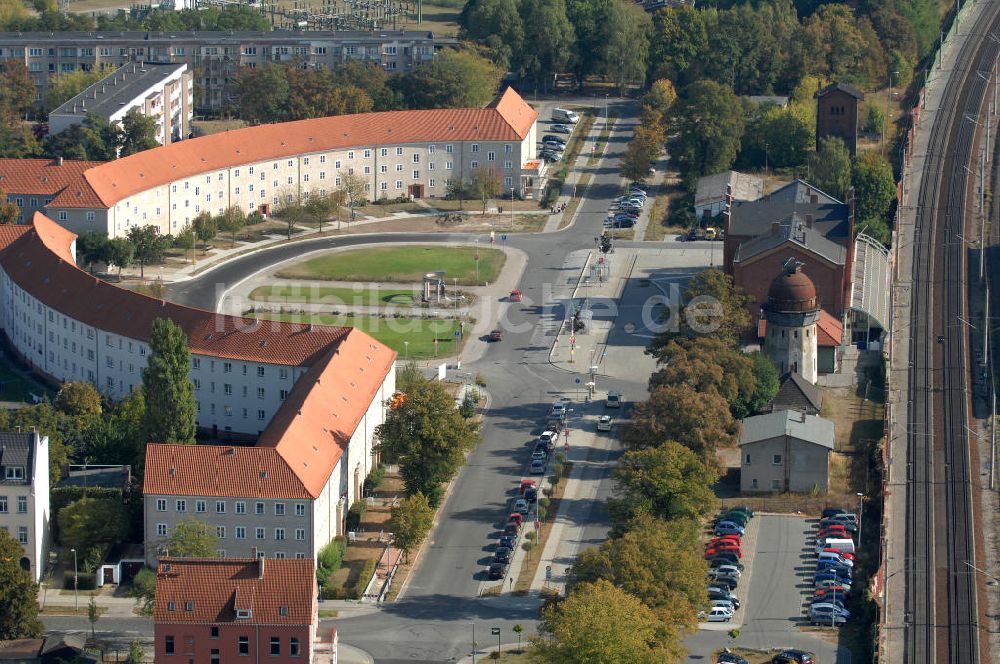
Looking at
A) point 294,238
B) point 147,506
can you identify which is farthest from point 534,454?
point 294,238

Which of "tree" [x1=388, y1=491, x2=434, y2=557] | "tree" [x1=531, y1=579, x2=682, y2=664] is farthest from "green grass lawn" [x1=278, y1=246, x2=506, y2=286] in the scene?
"tree" [x1=531, y1=579, x2=682, y2=664]

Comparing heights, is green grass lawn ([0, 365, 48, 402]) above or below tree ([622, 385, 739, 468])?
above

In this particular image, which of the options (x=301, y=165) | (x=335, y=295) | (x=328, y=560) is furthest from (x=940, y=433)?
(x=301, y=165)

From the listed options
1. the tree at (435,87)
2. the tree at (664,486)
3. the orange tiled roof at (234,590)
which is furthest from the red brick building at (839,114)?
the orange tiled roof at (234,590)

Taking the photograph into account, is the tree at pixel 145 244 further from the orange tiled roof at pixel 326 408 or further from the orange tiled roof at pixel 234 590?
the orange tiled roof at pixel 234 590

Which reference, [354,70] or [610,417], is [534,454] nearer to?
[610,417]

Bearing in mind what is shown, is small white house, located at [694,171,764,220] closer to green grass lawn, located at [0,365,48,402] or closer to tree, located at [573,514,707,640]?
green grass lawn, located at [0,365,48,402]
